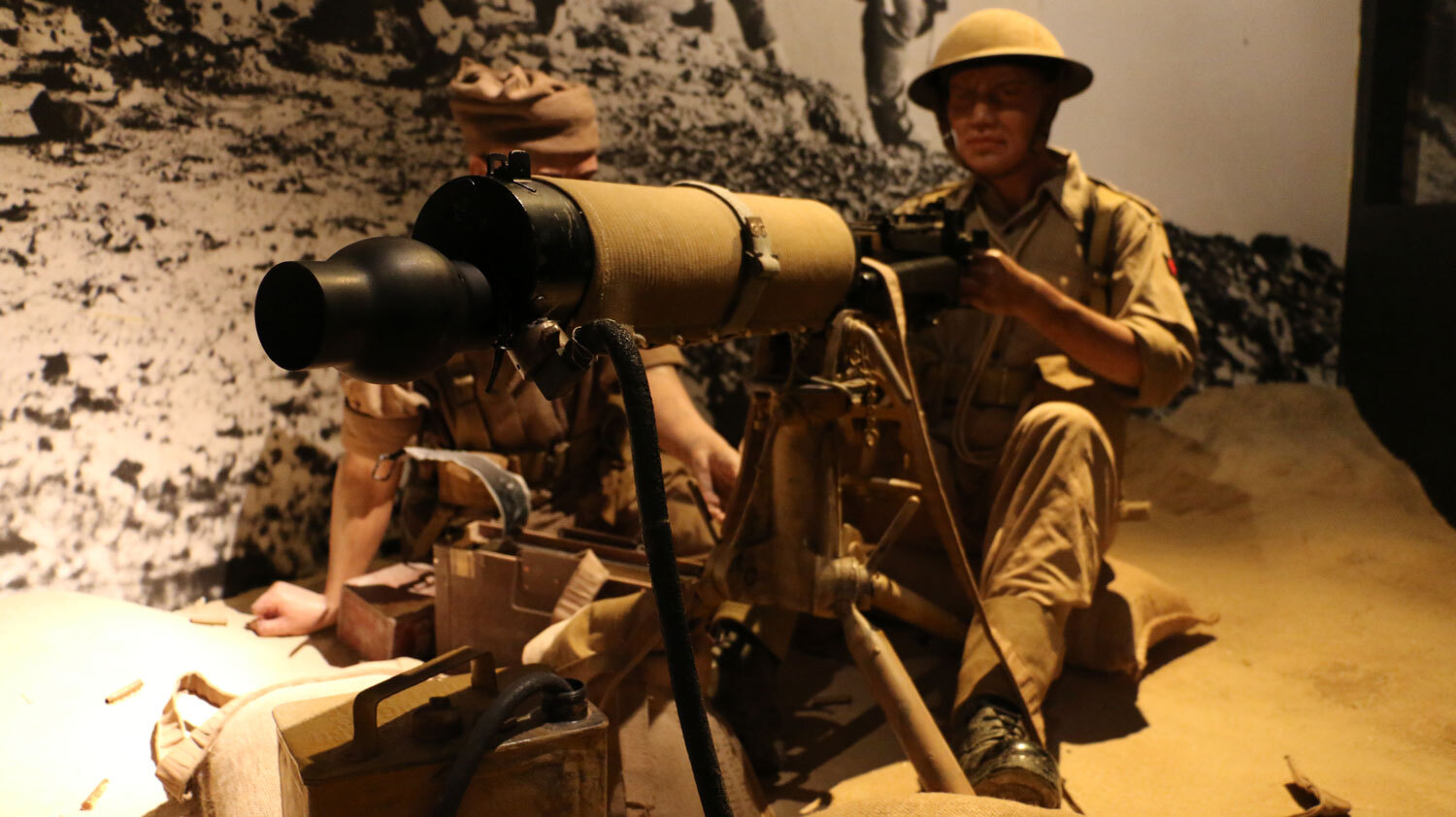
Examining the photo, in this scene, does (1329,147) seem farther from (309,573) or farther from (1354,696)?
(309,573)

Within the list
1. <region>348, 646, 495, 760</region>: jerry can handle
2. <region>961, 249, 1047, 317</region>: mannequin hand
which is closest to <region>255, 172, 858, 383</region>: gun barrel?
<region>348, 646, 495, 760</region>: jerry can handle

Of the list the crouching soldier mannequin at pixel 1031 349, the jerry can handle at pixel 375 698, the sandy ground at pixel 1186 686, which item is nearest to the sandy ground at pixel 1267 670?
the sandy ground at pixel 1186 686

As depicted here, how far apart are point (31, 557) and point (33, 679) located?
1.66 ft

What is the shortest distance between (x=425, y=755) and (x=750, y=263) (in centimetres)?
73

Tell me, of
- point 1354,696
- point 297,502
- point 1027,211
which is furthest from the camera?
point 297,502

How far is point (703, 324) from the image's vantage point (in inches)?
54.5

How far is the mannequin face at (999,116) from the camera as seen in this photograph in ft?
8.66

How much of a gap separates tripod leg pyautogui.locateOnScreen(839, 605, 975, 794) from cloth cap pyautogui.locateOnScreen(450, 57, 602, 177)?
1.43 metres

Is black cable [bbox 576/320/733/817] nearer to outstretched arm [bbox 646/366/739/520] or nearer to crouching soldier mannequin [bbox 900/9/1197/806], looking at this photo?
crouching soldier mannequin [bbox 900/9/1197/806]

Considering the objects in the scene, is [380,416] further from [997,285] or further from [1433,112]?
[1433,112]

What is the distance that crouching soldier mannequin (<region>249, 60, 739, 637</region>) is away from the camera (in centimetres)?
250

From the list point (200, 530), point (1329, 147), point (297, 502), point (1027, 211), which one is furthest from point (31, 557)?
point (1329, 147)

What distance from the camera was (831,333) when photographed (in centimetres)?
167

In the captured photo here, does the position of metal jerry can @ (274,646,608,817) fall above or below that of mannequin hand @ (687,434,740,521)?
above
